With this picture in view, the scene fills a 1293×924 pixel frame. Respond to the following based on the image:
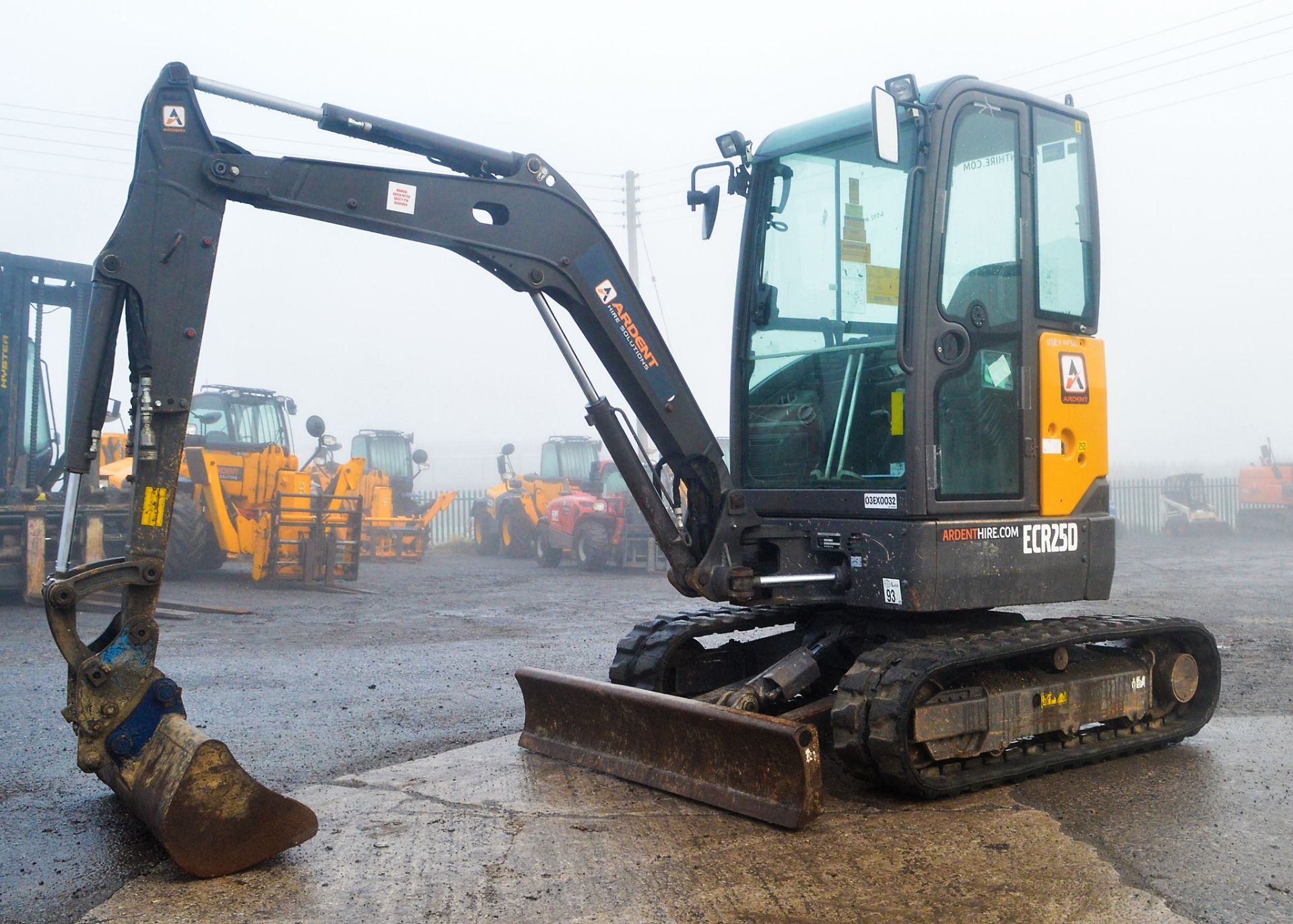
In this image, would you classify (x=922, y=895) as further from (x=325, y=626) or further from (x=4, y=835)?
(x=325, y=626)

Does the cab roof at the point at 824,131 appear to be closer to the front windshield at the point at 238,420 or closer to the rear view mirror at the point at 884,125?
the rear view mirror at the point at 884,125

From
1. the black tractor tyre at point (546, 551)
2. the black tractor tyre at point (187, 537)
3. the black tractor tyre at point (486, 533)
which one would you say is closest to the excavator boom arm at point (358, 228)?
the black tractor tyre at point (187, 537)

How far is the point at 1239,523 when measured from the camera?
90.3ft

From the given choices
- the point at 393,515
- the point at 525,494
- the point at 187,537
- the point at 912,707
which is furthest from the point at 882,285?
the point at 393,515

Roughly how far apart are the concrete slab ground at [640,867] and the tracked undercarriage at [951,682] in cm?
25

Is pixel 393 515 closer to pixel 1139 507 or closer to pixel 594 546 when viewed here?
pixel 594 546

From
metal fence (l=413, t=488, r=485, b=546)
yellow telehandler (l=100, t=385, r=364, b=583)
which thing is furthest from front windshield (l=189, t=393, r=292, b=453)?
metal fence (l=413, t=488, r=485, b=546)

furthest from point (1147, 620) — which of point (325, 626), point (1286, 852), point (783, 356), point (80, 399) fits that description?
point (325, 626)

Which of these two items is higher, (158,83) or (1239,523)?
(158,83)

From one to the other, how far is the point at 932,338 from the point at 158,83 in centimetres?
348

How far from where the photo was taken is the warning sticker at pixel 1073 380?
230 inches

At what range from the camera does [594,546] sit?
20.0m

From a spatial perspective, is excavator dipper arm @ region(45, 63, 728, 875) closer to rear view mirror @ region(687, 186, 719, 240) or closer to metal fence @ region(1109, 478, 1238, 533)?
rear view mirror @ region(687, 186, 719, 240)

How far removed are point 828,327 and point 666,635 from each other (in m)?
1.85
